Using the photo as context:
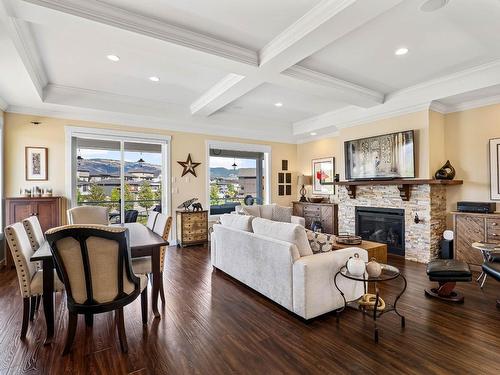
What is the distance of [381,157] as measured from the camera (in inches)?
205

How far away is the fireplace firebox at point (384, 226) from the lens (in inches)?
201

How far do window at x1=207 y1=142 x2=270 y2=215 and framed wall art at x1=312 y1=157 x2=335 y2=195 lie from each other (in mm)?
1353

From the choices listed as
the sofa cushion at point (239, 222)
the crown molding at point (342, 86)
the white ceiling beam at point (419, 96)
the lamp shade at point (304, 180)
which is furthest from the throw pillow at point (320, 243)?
the lamp shade at point (304, 180)

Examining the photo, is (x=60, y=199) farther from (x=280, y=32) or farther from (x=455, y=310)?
(x=455, y=310)

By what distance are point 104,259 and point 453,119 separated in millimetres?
5816

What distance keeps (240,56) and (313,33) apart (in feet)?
3.10

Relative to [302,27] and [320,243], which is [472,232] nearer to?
[320,243]

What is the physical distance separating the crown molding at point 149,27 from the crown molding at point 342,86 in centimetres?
75

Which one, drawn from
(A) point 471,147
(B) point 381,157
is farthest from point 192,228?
(A) point 471,147

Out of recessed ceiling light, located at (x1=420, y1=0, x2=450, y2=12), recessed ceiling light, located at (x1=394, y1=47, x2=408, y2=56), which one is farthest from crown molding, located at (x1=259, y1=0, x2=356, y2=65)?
recessed ceiling light, located at (x1=394, y1=47, x2=408, y2=56)

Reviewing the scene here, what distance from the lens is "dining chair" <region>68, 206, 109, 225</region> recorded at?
13.3ft

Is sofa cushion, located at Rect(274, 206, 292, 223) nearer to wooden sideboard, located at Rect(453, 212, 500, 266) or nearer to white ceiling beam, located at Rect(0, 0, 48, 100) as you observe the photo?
wooden sideboard, located at Rect(453, 212, 500, 266)

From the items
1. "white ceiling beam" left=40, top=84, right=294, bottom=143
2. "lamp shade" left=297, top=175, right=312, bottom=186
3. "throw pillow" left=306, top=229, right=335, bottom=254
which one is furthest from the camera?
"lamp shade" left=297, top=175, right=312, bottom=186

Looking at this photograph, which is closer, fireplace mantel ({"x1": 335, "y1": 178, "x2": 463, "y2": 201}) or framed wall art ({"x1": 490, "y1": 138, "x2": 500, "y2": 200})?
framed wall art ({"x1": 490, "y1": 138, "x2": 500, "y2": 200})
